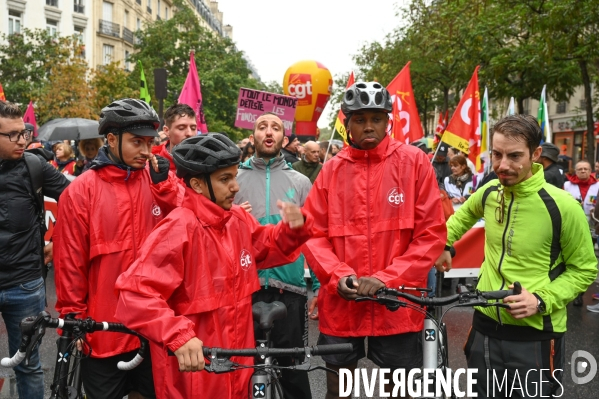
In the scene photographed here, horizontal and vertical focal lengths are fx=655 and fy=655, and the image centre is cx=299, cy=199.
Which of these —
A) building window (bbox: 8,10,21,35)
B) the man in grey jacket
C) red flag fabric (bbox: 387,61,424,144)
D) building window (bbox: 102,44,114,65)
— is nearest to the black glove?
the man in grey jacket

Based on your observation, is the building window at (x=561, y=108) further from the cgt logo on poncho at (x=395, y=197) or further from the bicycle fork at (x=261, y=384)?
the bicycle fork at (x=261, y=384)

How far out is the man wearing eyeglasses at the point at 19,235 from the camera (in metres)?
4.29

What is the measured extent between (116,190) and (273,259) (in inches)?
42.5

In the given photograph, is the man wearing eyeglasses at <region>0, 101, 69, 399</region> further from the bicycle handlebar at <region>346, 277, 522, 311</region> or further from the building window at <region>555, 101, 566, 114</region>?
the building window at <region>555, 101, 566, 114</region>

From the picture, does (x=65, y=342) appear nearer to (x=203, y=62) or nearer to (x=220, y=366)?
(x=220, y=366)

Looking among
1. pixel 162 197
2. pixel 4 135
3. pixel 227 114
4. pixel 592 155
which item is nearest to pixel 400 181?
pixel 162 197

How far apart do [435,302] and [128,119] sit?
1981 mm

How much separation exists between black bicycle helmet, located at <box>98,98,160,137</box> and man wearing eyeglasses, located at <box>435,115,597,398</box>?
1.96 metres

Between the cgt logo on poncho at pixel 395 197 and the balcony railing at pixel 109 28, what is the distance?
177 ft

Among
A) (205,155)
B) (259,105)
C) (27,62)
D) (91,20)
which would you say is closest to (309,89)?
(259,105)

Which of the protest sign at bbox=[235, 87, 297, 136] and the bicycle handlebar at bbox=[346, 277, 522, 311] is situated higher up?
the protest sign at bbox=[235, 87, 297, 136]

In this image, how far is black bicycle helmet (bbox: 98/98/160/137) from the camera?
12.3ft

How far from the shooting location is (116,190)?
380 cm

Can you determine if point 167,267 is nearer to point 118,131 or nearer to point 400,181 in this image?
point 118,131
